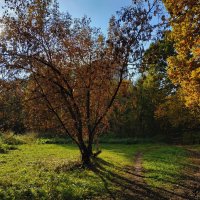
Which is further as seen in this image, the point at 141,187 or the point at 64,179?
the point at 64,179

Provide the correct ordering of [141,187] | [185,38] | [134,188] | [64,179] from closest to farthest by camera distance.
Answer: [134,188] < [141,187] < [64,179] < [185,38]

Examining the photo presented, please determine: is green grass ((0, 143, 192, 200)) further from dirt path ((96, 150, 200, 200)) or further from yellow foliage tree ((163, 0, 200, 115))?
yellow foliage tree ((163, 0, 200, 115))

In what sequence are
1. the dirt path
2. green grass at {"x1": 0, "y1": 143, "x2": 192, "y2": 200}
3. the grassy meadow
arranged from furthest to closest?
1. the dirt path
2. the grassy meadow
3. green grass at {"x1": 0, "y1": 143, "x2": 192, "y2": 200}

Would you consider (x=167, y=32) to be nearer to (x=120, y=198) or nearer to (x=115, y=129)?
(x=120, y=198)

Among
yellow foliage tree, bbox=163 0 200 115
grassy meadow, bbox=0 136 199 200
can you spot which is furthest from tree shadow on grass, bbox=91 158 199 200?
yellow foliage tree, bbox=163 0 200 115

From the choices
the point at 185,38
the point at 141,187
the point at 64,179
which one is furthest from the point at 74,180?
the point at 185,38

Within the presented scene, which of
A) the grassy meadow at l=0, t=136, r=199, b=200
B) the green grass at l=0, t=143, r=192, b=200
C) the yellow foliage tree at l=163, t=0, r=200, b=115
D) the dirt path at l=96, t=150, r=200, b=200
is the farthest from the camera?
the yellow foliage tree at l=163, t=0, r=200, b=115

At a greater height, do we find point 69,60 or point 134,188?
point 69,60

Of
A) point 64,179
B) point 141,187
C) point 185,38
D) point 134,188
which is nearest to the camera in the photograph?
point 134,188

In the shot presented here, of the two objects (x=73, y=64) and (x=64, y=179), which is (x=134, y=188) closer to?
(x=64, y=179)

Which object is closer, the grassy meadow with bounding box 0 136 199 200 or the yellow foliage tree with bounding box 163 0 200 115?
the grassy meadow with bounding box 0 136 199 200

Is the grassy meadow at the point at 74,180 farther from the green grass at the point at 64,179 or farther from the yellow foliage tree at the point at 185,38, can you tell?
the yellow foliage tree at the point at 185,38

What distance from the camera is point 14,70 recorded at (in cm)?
1764

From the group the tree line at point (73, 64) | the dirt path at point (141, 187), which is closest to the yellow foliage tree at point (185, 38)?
the tree line at point (73, 64)
